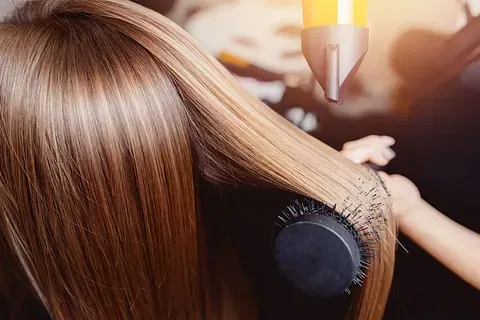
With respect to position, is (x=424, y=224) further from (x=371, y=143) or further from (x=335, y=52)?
(x=335, y=52)

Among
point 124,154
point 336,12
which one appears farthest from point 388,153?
point 124,154

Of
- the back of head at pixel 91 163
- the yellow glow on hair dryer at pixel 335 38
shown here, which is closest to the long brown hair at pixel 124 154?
the back of head at pixel 91 163

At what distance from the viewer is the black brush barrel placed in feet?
2.13

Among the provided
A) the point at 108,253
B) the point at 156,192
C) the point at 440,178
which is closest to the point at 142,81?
the point at 156,192

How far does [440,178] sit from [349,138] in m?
0.16

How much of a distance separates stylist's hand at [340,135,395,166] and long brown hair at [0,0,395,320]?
0.02m

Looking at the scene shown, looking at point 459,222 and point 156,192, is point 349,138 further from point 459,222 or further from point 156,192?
point 156,192

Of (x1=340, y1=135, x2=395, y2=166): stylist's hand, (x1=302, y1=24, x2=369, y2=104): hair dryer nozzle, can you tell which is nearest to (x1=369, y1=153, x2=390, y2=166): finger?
(x1=340, y1=135, x2=395, y2=166): stylist's hand

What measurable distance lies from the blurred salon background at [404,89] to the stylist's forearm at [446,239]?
0.01m

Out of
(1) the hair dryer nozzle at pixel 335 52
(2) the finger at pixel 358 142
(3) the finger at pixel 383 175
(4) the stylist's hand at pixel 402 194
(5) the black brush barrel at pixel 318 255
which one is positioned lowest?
(5) the black brush barrel at pixel 318 255

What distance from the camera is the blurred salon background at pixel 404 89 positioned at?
2.24ft

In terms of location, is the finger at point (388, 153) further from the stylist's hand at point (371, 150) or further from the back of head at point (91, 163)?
the back of head at point (91, 163)

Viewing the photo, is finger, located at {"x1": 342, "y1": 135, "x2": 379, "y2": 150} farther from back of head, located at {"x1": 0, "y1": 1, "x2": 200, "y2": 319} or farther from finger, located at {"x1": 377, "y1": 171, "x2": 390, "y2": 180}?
back of head, located at {"x1": 0, "y1": 1, "x2": 200, "y2": 319}

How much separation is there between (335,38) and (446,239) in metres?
0.37
